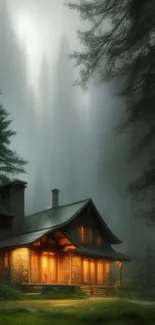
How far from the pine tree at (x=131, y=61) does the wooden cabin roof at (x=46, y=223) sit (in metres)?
20.2

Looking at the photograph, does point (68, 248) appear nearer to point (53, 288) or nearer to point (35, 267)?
point (35, 267)

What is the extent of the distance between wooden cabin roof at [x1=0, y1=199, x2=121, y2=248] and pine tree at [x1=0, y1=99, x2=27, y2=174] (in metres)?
5.39

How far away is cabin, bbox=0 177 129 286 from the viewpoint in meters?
32.2

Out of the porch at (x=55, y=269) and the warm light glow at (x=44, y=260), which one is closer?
the porch at (x=55, y=269)

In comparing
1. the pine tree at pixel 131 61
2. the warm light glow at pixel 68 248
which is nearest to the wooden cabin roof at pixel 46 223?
the warm light glow at pixel 68 248

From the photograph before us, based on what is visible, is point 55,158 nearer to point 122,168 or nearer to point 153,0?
point 122,168

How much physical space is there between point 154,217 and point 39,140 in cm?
1050

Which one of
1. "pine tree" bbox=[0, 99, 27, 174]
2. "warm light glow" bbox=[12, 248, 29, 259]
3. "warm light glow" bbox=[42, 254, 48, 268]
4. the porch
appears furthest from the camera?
"warm light glow" bbox=[42, 254, 48, 268]

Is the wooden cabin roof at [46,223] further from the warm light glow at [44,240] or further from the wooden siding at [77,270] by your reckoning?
the wooden siding at [77,270]

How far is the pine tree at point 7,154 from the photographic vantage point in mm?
25234

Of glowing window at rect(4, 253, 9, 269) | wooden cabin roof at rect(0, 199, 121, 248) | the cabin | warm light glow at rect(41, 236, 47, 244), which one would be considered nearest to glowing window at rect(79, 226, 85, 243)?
the cabin

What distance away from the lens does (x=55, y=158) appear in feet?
59.6

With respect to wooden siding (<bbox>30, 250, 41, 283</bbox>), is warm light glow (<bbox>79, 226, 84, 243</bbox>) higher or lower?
higher

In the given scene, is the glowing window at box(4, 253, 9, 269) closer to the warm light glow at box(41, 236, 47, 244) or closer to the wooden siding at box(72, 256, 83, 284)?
the warm light glow at box(41, 236, 47, 244)
